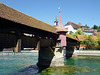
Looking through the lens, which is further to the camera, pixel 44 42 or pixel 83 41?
pixel 83 41

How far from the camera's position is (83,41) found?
3234 centimetres

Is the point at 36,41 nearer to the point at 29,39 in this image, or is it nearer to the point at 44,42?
the point at 29,39

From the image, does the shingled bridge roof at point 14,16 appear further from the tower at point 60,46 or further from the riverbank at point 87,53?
the riverbank at point 87,53

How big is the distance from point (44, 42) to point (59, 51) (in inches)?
115

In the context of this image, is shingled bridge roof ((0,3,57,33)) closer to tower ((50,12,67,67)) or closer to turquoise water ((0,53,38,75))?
tower ((50,12,67,67))

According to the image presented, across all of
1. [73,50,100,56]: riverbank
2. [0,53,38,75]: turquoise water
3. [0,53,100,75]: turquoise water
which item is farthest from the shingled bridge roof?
[73,50,100,56]: riverbank

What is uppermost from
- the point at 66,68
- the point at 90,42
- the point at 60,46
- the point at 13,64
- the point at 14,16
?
the point at 14,16

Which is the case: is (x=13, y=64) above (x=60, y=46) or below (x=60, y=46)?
below

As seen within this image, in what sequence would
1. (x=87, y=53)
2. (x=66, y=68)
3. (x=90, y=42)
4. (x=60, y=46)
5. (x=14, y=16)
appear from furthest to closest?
(x=90, y=42), (x=87, y=53), (x=66, y=68), (x=60, y=46), (x=14, y=16)

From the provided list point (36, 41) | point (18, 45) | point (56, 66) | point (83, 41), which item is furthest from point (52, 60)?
point (83, 41)

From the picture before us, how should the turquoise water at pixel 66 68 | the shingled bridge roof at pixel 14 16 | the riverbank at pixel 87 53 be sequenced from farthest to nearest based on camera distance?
1. the riverbank at pixel 87 53
2. the turquoise water at pixel 66 68
3. the shingled bridge roof at pixel 14 16

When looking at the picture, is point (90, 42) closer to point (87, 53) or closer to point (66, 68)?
point (87, 53)

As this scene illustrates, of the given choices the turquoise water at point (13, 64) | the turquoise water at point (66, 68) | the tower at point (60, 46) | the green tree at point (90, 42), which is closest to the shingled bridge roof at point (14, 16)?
the tower at point (60, 46)

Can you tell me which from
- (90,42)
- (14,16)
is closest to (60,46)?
(14,16)
